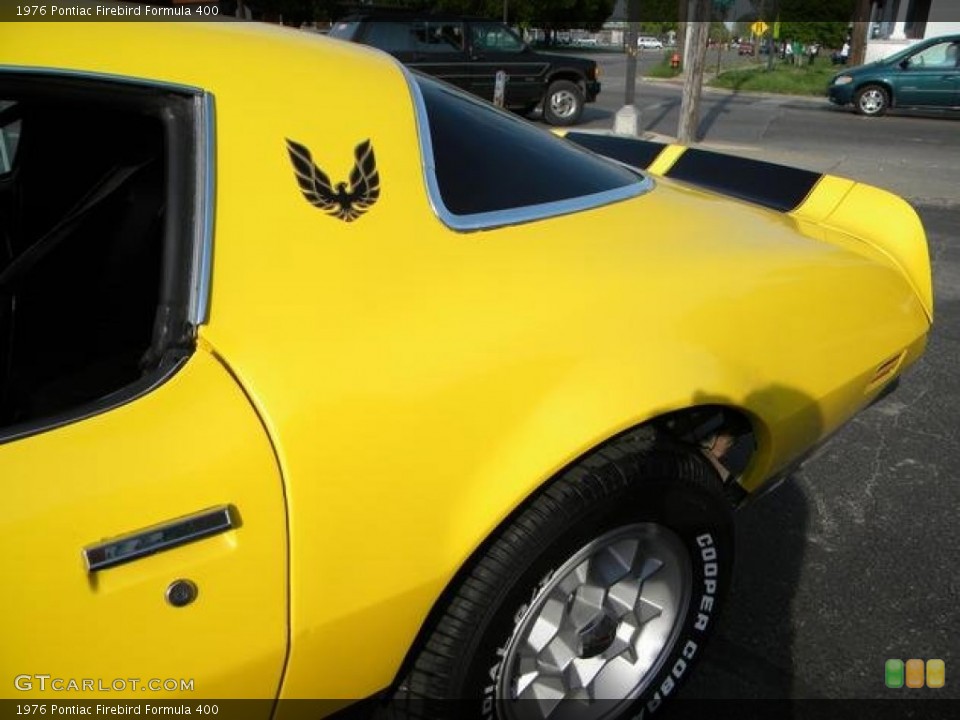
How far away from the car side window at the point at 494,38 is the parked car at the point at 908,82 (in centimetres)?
702

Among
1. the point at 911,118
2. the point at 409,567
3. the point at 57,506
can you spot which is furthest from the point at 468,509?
the point at 911,118

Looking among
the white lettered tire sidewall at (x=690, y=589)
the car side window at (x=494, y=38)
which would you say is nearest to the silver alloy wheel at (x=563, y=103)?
the car side window at (x=494, y=38)

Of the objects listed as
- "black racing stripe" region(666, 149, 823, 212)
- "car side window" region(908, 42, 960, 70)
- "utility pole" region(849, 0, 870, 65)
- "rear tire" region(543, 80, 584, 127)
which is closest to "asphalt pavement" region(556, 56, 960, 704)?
"black racing stripe" region(666, 149, 823, 212)

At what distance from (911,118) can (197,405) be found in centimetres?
1770

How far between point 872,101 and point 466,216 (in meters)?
17.0

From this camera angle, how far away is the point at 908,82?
50.6 feet

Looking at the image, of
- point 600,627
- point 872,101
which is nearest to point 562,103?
point 872,101

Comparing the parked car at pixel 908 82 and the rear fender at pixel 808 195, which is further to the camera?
the parked car at pixel 908 82

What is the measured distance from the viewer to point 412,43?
12.5 metres

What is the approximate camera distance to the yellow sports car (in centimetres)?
116

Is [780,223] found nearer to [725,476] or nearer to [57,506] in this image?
[725,476]

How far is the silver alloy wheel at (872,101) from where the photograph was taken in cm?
1578

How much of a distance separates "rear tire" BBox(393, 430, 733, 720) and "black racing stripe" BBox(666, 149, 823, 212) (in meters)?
1.18

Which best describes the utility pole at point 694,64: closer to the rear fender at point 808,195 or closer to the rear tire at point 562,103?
the rear tire at point 562,103
